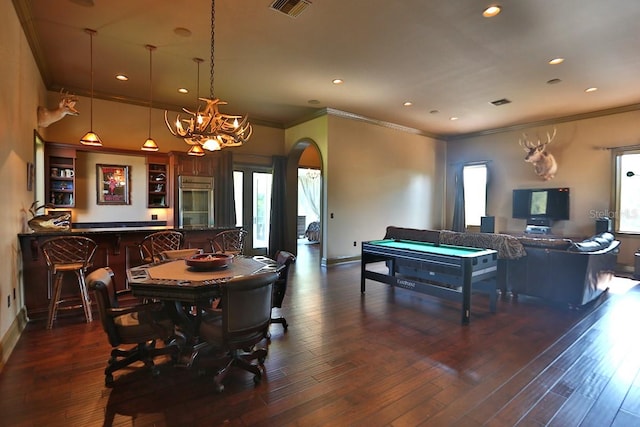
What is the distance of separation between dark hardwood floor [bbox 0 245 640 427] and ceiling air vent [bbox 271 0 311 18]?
342 centimetres

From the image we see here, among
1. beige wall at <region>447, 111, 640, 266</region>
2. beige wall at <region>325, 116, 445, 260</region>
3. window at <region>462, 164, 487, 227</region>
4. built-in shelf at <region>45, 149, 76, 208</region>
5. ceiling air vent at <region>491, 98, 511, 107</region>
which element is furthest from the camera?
window at <region>462, 164, 487, 227</region>

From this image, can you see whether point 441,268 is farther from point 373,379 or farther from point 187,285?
point 187,285

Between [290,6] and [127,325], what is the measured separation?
334 cm

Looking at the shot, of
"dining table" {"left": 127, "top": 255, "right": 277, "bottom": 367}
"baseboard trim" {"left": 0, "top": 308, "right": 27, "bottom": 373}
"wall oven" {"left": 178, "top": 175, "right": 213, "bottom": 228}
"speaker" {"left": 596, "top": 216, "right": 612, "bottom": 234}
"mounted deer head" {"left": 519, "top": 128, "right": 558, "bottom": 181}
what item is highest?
"mounted deer head" {"left": 519, "top": 128, "right": 558, "bottom": 181}

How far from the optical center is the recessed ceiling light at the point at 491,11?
336 cm

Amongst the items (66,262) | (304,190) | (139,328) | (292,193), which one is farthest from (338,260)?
(304,190)

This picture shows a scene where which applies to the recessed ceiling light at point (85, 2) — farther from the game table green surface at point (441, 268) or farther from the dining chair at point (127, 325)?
the game table green surface at point (441, 268)

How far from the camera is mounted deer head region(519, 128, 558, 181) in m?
7.32

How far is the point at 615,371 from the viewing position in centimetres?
273

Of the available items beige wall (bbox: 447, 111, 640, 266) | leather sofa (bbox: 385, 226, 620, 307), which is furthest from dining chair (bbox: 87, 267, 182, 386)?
beige wall (bbox: 447, 111, 640, 266)

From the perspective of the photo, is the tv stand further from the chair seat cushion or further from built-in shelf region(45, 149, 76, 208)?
built-in shelf region(45, 149, 76, 208)

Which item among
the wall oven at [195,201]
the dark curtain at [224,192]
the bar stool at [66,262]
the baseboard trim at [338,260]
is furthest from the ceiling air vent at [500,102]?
the bar stool at [66,262]

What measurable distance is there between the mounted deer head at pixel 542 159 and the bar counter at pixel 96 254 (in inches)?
270

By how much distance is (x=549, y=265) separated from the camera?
4.32 metres
